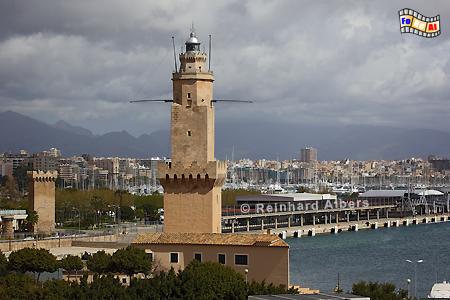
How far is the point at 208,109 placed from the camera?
87.4 feet

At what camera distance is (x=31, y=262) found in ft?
107

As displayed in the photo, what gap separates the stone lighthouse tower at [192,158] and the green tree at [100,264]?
378cm

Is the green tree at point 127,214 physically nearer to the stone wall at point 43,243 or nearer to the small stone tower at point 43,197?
the small stone tower at point 43,197

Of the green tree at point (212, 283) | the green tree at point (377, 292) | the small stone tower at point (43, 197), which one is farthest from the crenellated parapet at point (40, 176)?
the green tree at point (377, 292)

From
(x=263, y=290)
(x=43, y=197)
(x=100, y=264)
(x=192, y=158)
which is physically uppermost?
(x=192, y=158)

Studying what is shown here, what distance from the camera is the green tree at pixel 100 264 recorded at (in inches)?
1185

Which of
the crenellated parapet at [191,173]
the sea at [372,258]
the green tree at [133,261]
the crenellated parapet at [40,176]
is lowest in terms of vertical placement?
the sea at [372,258]

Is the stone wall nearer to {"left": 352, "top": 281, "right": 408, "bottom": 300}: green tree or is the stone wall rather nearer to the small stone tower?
the small stone tower

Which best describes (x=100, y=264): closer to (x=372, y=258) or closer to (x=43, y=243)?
(x=43, y=243)

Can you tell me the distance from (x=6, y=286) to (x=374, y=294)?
30.2ft

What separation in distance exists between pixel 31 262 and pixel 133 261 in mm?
6302

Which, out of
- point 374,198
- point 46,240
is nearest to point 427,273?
point 46,240

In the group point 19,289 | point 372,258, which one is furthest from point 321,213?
point 19,289

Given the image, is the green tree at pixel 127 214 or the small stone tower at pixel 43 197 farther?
the green tree at pixel 127 214
